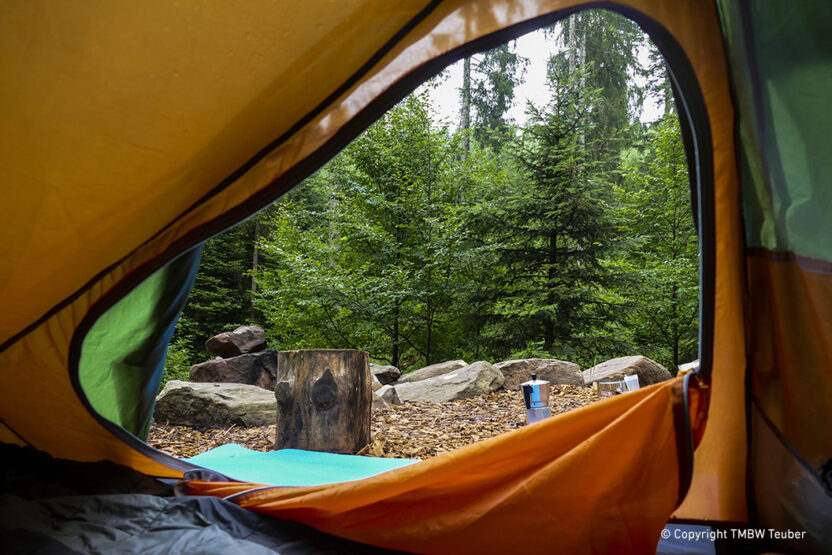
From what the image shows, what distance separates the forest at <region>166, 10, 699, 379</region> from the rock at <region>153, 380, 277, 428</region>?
245 centimetres

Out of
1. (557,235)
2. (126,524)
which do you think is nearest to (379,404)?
(126,524)

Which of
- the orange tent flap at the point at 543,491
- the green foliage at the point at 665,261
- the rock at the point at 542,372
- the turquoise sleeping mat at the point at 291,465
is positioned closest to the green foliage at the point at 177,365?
the rock at the point at 542,372

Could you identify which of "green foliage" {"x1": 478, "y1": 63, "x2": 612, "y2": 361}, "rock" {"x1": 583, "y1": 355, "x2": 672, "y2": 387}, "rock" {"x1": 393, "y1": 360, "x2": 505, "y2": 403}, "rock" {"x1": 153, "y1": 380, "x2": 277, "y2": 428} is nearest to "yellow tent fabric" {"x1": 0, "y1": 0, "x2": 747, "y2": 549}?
"rock" {"x1": 153, "y1": 380, "x2": 277, "y2": 428}

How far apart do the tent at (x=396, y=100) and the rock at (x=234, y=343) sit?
19.2 ft

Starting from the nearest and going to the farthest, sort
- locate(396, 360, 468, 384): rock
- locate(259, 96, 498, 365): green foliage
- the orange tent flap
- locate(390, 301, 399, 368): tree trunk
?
the orange tent flap, locate(396, 360, 468, 384): rock, locate(259, 96, 498, 365): green foliage, locate(390, 301, 399, 368): tree trunk

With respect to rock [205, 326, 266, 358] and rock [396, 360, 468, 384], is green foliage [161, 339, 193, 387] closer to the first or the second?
rock [205, 326, 266, 358]

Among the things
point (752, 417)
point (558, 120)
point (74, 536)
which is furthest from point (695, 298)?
point (74, 536)

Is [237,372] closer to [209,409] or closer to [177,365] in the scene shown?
[209,409]

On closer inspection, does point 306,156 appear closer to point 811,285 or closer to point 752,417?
point 811,285

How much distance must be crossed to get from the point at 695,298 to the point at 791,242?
651 cm

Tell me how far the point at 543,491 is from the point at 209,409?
3497 millimetres

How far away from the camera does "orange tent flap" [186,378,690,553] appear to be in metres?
1.08

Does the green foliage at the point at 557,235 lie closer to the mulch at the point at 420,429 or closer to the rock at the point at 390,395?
the mulch at the point at 420,429

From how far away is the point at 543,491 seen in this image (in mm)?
1144
